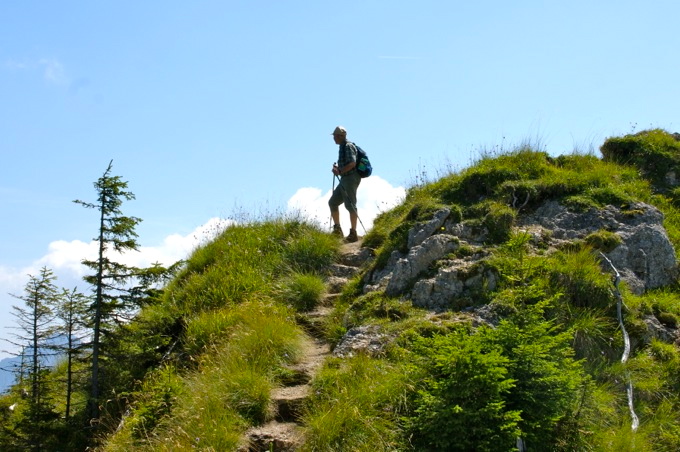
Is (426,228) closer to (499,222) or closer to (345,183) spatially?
(499,222)

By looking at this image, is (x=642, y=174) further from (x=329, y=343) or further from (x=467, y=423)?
(x=467, y=423)

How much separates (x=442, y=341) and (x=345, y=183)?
8.06m

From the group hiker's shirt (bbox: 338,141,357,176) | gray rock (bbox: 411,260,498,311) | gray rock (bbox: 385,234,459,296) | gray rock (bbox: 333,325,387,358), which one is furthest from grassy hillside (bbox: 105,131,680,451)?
hiker's shirt (bbox: 338,141,357,176)

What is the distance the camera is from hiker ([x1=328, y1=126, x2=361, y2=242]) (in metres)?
15.0

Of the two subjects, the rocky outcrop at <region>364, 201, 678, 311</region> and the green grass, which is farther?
the rocky outcrop at <region>364, 201, 678, 311</region>

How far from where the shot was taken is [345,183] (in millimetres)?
15250

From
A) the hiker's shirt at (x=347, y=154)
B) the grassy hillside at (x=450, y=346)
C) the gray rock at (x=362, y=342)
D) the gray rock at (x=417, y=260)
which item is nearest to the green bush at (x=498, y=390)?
the grassy hillside at (x=450, y=346)

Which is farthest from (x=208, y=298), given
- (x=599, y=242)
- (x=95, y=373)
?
(x=599, y=242)

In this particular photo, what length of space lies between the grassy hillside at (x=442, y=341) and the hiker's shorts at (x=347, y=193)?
0.88m

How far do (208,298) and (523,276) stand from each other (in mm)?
7080

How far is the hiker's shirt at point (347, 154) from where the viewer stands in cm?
1490

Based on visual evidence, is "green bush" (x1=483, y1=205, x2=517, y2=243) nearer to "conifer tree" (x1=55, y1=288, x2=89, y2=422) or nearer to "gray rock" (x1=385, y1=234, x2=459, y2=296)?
"gray rock" (x1=385, y1=234, x2=459, y2=296)

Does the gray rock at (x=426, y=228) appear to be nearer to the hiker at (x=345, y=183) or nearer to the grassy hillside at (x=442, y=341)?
the grassy hillside at (x=442, y=341)

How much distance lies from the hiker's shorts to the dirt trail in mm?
2180
